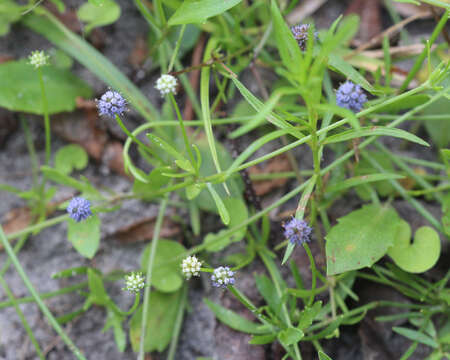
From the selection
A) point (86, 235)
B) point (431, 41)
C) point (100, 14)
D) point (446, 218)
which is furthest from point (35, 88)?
point (446, 218)

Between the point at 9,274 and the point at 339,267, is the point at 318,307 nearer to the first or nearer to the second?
the point at 339,267

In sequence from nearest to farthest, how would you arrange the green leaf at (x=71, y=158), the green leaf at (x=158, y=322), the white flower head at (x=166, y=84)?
1. the white flower head at (x=166, y=84)
2. the green leaf at (x=158, y=322)
3. the green leaf at (x=71, y=158)

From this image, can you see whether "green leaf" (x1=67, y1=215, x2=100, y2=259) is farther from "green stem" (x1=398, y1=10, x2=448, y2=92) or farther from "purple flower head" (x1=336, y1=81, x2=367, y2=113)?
"green stem" (x1=398, y1=10, x2=448, y2=92)

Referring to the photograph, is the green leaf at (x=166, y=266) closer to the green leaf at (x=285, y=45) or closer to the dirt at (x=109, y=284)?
the dirt at (x=109, y=284)

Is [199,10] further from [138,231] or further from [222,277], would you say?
[138,231]

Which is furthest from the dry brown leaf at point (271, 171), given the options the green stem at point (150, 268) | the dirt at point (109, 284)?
the green stem at point (150, 268)

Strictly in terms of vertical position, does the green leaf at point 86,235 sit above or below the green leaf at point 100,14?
below
